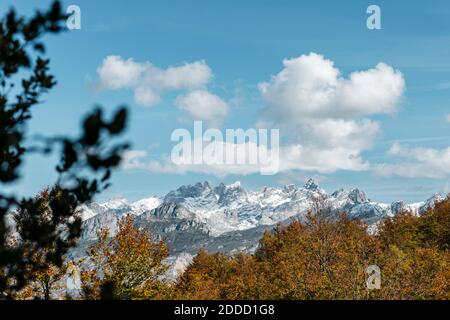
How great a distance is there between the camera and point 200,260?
375 feet

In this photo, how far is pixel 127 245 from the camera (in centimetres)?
3819

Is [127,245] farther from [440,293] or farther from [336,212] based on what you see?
[336,212]

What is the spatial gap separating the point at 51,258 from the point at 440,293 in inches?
1284

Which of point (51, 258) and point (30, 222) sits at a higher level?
point (30, 222)

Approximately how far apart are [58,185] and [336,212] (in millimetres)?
64375

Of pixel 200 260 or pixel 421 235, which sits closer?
pixel 421 235
